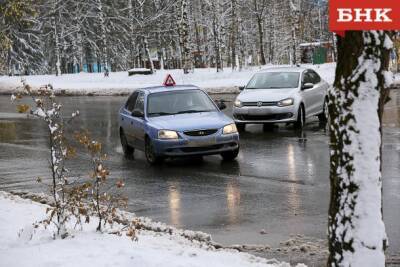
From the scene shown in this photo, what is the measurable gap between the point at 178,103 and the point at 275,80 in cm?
585

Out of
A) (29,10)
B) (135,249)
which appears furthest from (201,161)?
(135,249)

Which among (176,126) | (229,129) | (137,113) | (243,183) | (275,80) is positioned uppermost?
(275,80)

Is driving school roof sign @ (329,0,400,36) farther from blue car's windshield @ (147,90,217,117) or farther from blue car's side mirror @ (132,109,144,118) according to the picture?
blue car's side mirror @ (132,109,144,118)

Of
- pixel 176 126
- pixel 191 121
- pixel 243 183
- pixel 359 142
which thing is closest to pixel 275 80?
pixel 191 121

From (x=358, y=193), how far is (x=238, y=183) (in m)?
6.89

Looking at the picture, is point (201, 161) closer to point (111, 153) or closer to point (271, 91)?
point (111, 153)

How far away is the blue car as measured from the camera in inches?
504

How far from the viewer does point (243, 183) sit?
35.9ft

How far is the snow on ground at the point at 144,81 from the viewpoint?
37.9 metres

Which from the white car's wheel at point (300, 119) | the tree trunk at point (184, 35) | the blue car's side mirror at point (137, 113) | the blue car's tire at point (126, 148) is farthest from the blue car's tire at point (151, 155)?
the tree trunk at point (184, 35)

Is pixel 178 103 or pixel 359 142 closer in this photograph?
pixel 359 142

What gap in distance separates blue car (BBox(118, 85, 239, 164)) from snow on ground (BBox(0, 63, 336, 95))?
2087 cm

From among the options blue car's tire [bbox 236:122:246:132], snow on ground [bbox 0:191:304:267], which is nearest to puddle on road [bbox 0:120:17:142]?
blue car's tire [bbox 236:122:246:132]

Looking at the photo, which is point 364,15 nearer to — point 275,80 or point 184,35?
point 275,80
